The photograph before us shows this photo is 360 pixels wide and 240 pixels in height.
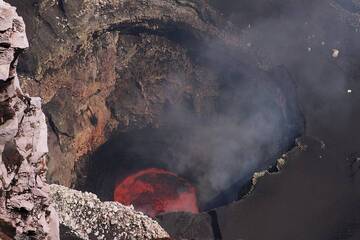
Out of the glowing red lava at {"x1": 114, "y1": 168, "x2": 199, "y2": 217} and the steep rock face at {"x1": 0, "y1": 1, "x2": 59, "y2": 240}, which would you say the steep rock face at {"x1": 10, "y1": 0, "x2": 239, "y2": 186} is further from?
the steep rock face at {"x1": 0, "y1": 1, "x2": 59, "y2": 240}

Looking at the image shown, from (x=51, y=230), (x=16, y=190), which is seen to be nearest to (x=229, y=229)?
(x=51, y=230)

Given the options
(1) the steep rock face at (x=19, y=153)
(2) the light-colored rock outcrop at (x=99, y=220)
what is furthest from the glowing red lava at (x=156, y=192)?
(1) the steep rock face at (x=19, y=153)

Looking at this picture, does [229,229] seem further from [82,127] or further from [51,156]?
[82,127]

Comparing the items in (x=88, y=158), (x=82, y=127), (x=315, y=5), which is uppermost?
(x=315, y=5)

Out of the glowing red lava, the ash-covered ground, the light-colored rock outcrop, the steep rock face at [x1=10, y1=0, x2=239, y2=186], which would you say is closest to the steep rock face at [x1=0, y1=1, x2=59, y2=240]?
the light-colored rock outcrop

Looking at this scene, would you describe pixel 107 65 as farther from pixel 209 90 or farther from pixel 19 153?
pixel 19 153

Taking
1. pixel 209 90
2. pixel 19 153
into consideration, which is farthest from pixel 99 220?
pixel 209 90
